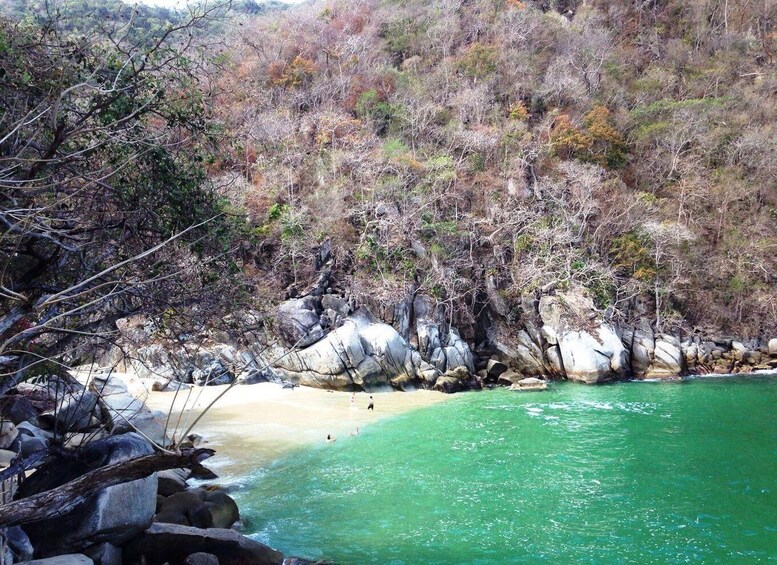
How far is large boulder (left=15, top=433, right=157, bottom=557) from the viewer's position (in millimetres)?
6164

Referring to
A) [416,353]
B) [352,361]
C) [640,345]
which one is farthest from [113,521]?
[640,345]

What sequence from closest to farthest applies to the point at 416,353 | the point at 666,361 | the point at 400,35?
the point at 416,353, the point at 666,361, the point at 400,35

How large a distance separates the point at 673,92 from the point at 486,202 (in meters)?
18.1

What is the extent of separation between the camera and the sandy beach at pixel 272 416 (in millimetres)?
12725

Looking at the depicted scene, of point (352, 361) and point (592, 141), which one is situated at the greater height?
point (592, 141)

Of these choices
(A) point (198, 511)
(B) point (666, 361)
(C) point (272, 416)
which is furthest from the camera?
(B) point (666, 361)

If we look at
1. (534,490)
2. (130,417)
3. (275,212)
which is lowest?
(534,490)

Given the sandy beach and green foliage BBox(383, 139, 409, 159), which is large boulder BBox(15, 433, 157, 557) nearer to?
the sandy beach

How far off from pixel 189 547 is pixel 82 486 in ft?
11.5

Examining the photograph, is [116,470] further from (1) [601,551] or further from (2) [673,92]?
(2) [673,92]

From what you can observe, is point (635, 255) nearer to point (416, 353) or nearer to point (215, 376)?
point (416, 353)

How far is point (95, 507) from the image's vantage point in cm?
A: 624

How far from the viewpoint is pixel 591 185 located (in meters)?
27.1

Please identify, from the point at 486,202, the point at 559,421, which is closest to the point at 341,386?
the point at 559,421
